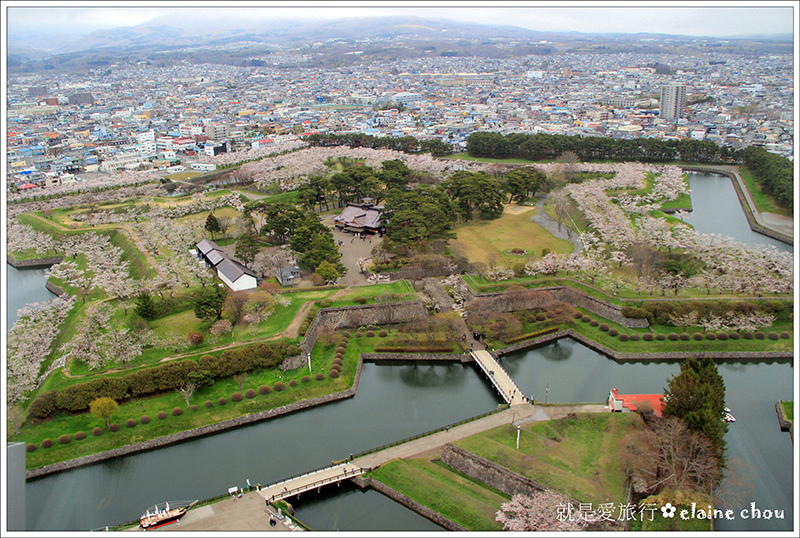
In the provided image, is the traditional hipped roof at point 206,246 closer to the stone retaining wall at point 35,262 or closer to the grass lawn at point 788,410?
the stone retaining wall at point 35,262

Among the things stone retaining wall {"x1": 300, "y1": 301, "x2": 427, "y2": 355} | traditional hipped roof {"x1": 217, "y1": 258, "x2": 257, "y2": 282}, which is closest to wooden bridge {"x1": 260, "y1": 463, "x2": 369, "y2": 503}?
stone retaining wall {"x1": 300, "y1": 301, "x2": 427, "y2": 355}

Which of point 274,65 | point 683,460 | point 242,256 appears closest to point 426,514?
point 683,460

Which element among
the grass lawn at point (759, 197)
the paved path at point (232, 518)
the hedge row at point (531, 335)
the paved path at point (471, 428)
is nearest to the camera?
the paved path at point (232, 518)

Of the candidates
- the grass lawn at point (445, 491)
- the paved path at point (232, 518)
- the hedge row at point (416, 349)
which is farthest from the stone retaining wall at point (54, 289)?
the grass lawn at point (445, 491)

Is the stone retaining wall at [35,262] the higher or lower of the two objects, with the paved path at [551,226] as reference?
lower

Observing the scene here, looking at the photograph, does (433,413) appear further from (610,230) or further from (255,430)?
(610,230)

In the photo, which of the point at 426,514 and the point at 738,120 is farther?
the point at 738,120
